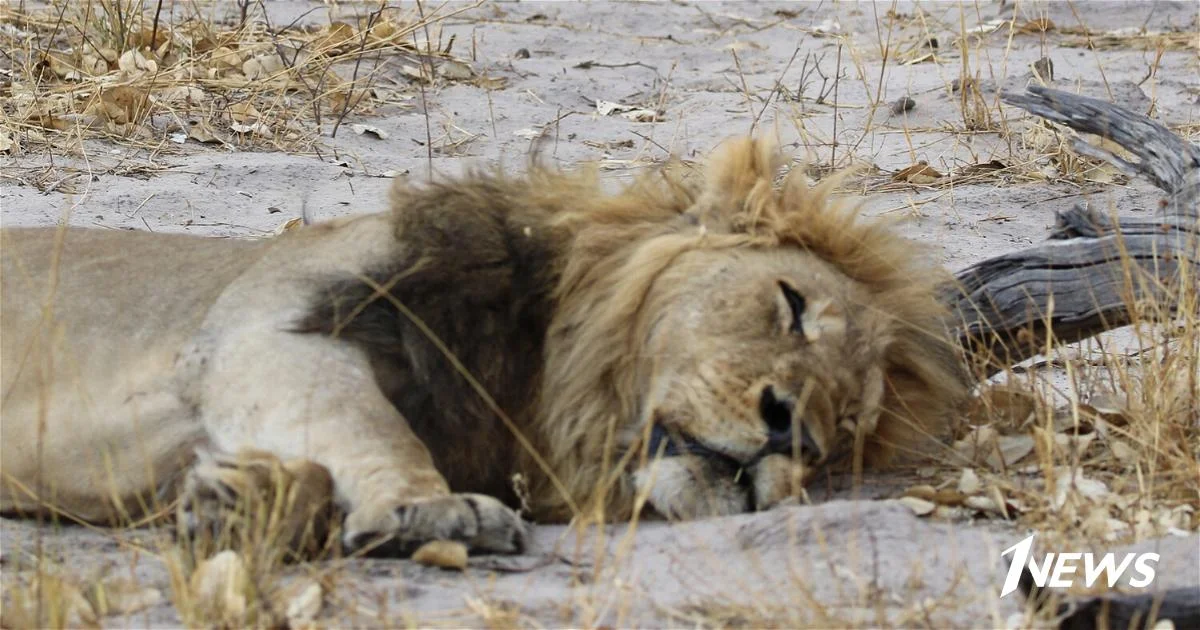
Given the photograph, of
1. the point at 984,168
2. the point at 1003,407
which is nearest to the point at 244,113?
the point at 984,168

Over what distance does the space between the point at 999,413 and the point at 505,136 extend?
9.67 ft

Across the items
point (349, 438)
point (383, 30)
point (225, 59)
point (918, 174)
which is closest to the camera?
point (349, 438)

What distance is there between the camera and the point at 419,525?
250cm

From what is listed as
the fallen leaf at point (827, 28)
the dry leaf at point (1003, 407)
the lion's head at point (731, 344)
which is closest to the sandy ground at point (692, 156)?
the fallen leaf at point (827, 28)

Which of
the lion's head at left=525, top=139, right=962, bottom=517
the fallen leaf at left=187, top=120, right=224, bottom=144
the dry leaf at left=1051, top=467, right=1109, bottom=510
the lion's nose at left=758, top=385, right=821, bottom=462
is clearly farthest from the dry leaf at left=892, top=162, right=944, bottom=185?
Answer: the lion's nose at left=758, top=385, right=821, bottom=462

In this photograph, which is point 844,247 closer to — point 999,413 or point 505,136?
point 999,413

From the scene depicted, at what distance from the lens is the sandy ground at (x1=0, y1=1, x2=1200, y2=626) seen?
2.39m

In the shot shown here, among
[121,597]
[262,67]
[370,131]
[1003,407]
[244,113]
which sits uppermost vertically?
[262,67]

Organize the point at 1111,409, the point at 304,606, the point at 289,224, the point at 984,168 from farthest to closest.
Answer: the point at 984,168
the point at 289,224
the point at 1111,409
the point at 304,606

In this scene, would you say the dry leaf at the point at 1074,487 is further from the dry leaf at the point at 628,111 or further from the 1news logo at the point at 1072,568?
the dry leaf at the point at 628,111

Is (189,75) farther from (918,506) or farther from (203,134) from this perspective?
(918,506)

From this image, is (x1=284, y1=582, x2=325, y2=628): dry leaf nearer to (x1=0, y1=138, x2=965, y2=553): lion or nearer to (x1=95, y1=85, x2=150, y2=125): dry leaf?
(x1=0, y1=138, x2=965, y2=553): lion

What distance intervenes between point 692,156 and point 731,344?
302 centimetres

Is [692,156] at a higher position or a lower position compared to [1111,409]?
higher
